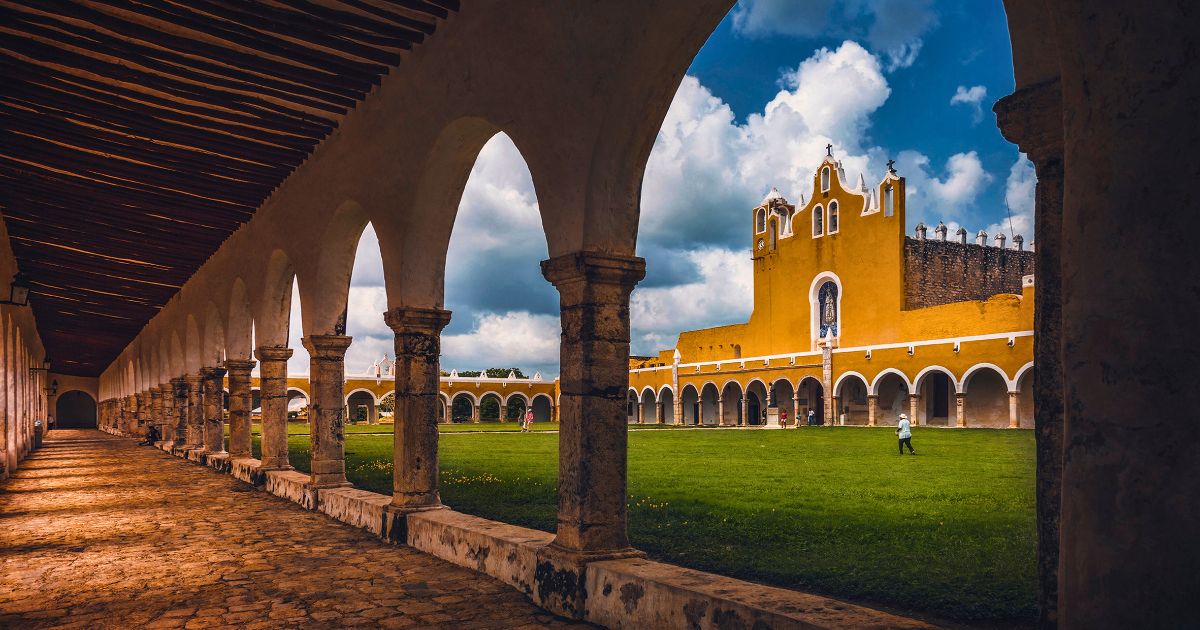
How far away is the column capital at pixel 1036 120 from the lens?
8.81ft

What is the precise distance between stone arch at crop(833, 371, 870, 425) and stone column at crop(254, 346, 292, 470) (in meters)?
29.3

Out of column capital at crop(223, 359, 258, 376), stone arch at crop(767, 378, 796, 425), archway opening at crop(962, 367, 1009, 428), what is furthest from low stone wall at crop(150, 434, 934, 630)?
stone arch at crop(767, 378, 796, 425)

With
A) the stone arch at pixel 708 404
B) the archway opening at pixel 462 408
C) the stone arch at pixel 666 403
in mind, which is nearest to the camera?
the stone arch at pixel 708 404

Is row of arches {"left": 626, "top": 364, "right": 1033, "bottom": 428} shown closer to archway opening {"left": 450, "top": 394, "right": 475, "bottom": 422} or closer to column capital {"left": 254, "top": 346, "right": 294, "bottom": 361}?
archway opening {"left": 450, "top": 394, "right": 475, "bottom": 422}

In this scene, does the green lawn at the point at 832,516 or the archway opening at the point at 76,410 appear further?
the archway opening at the point at 76,410

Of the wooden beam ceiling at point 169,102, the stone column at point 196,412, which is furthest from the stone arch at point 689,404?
the wooden beam ceiling at point 169,102

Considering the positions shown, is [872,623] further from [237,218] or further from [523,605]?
[237,218]

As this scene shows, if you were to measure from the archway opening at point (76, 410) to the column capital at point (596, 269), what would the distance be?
55664 millimetres

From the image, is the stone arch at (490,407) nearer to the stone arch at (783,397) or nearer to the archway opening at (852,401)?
the stone arch at (783,397)

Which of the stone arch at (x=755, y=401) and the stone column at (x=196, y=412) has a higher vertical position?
the stone column at (x=196, y=412)

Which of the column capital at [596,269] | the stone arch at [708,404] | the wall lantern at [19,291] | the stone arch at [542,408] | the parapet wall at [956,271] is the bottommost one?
the stone arch at [542,408]

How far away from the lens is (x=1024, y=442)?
2189cm

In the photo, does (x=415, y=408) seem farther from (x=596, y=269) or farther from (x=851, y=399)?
(x=851, y=399)

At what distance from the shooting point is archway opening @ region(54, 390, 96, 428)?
51.1 m
